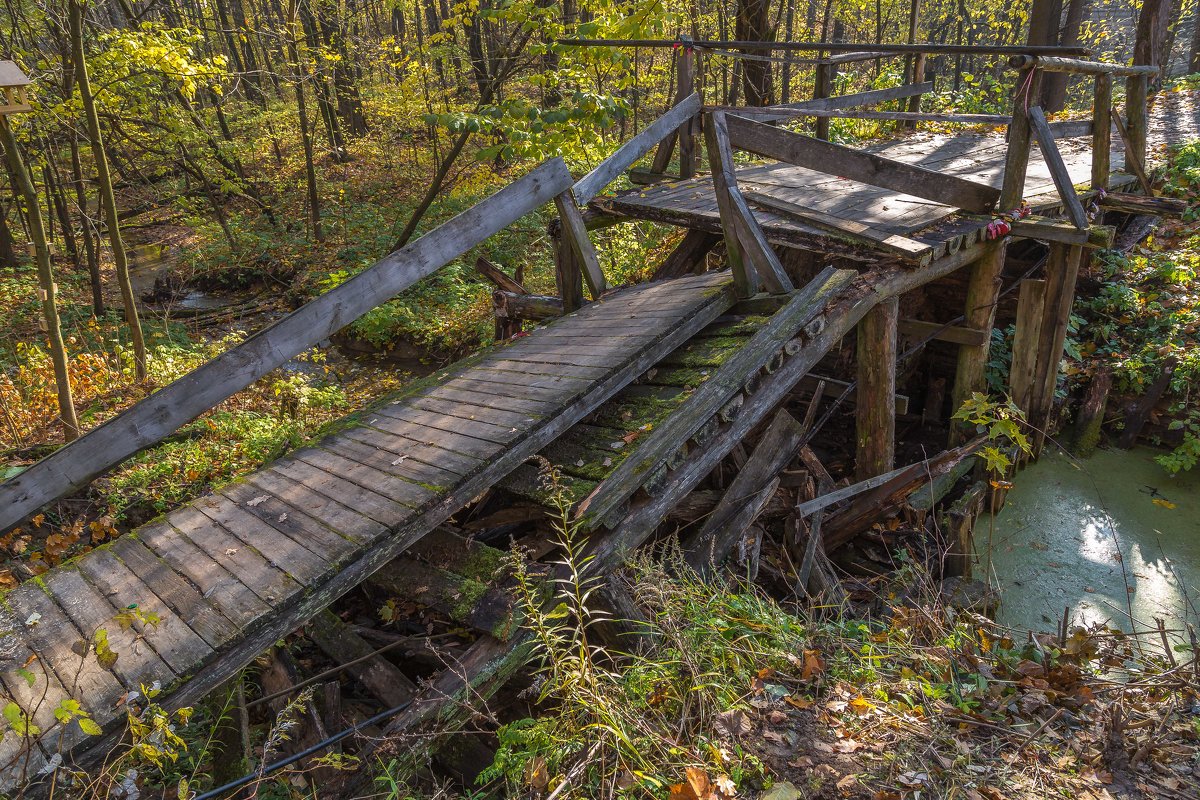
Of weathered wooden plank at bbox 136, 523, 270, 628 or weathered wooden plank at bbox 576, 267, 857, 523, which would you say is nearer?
weathered wooden plank at bbox 136, 523, 270, 628

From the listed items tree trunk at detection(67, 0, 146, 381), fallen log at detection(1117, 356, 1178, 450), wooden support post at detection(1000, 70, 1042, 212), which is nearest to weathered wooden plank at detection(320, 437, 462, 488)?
wooden support post at detection(1000, 70, 1042, 212)

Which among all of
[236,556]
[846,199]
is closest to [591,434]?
[236,556]

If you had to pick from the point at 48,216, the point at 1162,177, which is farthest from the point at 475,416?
the point at 48,216

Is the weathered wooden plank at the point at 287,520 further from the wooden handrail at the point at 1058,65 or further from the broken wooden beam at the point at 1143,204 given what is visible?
the broken wooden beam at the point at 1143,204

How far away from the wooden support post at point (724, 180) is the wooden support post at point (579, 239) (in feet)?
4.14

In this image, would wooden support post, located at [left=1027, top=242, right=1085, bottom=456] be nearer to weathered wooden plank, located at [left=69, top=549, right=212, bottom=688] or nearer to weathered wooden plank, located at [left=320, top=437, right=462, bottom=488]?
weathered wooden plank, located at [left=320, top=437, right=462, bottom=488]

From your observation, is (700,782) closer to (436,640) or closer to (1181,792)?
(1181,792)

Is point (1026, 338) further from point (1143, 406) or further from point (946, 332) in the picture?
point (1143, 406)

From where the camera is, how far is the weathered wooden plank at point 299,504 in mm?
3109

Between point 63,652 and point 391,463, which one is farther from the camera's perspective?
point 391,463

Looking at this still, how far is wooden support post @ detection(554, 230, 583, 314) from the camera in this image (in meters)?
5.86

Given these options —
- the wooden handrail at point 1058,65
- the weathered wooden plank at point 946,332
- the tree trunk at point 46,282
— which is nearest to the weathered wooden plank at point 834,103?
the wooden handrail at point 1058,65

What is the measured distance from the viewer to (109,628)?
9.01 ft

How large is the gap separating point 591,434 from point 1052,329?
508cm
